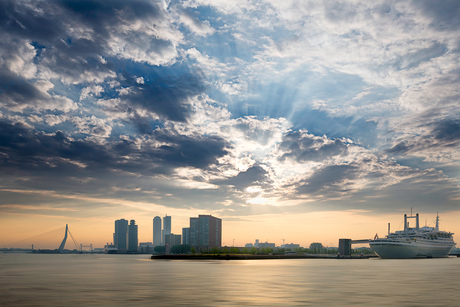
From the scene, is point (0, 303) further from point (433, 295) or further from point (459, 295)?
point (459, 295)

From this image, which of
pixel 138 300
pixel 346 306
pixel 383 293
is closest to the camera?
pixel 346 306

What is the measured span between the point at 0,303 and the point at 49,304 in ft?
15.7

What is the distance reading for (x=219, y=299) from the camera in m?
38.0

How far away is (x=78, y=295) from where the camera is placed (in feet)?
135

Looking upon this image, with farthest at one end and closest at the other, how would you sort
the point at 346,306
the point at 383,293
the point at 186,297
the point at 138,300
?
the point at 383,293, the point at 186,297, the point at 138,300, the point at 346,306

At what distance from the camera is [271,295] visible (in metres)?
41.6

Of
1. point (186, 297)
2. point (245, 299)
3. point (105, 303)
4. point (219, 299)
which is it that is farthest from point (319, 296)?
point (105, 303)

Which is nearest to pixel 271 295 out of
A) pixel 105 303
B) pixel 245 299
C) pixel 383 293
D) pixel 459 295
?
pixel 245 299

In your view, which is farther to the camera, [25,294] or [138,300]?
[25,294]

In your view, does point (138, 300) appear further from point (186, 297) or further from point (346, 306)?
point (346, 306)

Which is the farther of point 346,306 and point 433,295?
point 433,295

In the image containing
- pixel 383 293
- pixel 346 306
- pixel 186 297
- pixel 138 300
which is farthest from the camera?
pixel 383 293

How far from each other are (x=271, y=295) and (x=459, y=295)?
21074 millimetres

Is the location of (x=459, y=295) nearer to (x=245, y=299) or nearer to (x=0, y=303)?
(x=245, y=299)
